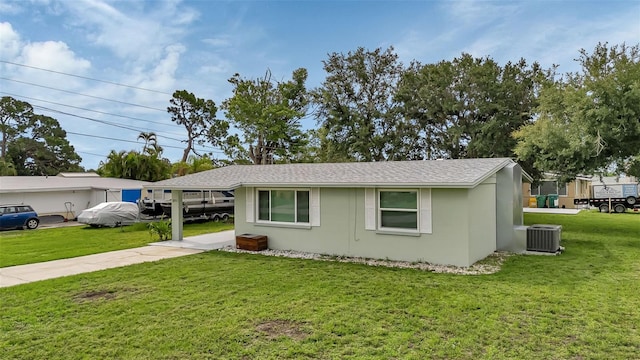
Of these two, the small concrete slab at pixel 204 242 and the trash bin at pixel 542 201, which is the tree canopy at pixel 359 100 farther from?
the trash bin at pixel 542 201

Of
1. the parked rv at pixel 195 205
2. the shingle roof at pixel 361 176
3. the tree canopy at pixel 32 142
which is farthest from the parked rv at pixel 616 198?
the tree canopy at pixel 32 142

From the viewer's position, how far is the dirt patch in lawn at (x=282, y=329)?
16.2ft

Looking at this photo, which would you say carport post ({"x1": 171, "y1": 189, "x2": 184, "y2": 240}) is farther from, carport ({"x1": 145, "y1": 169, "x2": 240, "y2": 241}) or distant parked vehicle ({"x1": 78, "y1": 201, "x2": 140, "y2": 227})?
distant parked vehicle ({"x1": 78, "y1": 201, "x2": 140, "y2": 227})

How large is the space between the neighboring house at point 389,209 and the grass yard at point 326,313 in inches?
47.1

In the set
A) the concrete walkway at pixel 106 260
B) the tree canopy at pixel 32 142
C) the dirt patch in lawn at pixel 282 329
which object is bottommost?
the dirt patch in lawn at pixel 282 329

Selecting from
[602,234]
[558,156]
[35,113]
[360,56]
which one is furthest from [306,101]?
[35,113]

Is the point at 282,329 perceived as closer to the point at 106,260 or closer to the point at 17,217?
the point at 106,260

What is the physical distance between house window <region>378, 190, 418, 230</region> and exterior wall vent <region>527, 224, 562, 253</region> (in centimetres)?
389

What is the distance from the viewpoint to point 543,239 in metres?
10.5

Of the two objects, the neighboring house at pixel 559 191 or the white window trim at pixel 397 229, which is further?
the neighboring house at pixel 559 191

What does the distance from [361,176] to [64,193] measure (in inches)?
822

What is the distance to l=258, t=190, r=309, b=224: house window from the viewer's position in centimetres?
1105

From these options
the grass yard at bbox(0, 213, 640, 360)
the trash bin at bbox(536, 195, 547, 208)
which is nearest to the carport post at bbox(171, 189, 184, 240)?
the grass yard at bbox(0, 213, 640, 360)

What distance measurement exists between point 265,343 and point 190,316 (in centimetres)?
158
